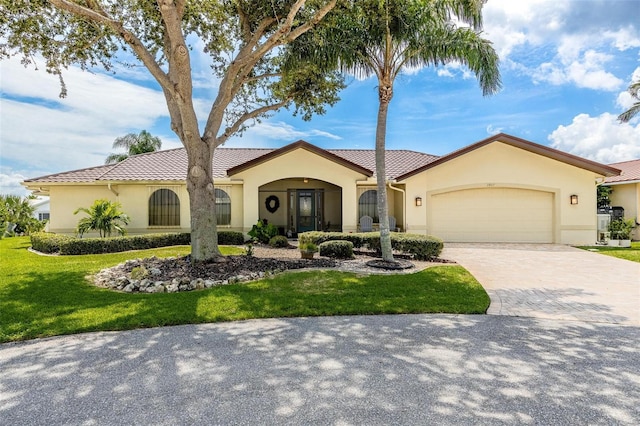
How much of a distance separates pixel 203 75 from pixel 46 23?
5010 mm

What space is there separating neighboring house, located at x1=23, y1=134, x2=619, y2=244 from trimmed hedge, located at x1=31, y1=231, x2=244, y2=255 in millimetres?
1555

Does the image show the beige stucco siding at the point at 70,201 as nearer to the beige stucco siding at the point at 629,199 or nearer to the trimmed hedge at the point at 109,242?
the trimmed hedge at the point at 109,242

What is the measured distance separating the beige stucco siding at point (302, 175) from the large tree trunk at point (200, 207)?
6758mm

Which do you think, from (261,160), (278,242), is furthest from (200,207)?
(261,160)

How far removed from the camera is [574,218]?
16219mm

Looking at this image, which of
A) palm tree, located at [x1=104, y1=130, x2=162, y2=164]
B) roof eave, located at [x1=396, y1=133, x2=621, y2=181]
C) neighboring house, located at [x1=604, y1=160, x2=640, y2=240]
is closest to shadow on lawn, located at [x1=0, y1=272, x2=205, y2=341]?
roof eave, located at [x1=396, y1=133, x2=621, y2=181]

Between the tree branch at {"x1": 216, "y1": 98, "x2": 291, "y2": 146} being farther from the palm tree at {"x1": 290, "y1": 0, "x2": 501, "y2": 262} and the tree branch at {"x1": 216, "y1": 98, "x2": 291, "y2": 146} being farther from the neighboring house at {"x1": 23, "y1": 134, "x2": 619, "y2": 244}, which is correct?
the neighboring house at {"x1": 23, "y1": 134, "x2": 619, "y2": 244}

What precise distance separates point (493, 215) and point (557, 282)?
8863 mm

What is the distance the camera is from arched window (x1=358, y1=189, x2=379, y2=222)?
1817cm

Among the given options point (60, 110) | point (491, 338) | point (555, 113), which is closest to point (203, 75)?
point (60, 110)

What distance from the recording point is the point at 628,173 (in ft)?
67.4

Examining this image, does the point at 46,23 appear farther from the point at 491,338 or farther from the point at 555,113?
the point at 555,113

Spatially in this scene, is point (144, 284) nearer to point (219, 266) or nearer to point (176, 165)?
point (219, 266)

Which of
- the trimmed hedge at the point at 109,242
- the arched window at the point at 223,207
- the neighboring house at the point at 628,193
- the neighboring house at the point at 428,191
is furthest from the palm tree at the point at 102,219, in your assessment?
the neighboring house at the point at 628,193
